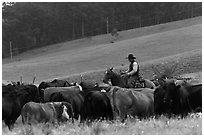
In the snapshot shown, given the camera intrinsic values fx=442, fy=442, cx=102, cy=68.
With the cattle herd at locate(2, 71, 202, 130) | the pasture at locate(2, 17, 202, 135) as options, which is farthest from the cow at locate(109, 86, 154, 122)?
the pasture at locate(2, 17, 202, 135)

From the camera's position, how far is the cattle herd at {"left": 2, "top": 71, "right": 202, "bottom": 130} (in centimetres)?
1223

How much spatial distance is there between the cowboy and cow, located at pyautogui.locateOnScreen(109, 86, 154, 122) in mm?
1666

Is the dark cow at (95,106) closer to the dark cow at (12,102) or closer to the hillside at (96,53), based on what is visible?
the dark cow at (12,102)

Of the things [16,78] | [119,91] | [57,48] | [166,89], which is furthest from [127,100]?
[57,48]

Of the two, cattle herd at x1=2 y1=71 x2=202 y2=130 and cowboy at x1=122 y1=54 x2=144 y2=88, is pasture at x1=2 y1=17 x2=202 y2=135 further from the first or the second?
cowboy at x1=122 y1=54 x2=144 y2=88

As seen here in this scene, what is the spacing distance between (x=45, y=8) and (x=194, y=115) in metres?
58.7

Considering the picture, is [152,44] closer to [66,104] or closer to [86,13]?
[86,13]

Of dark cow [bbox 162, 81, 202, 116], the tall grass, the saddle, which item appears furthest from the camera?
the saddle

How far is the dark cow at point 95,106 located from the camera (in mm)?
12359

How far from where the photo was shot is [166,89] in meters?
13.0

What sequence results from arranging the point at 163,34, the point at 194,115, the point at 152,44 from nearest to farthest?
the point at 194,115, the point at 152,44, the point at 163,34

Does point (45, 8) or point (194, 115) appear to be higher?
point (45, 8)

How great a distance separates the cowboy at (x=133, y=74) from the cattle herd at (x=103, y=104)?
5.13ft

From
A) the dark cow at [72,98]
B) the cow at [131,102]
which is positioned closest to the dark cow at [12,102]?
the dark cow at [72,98]
